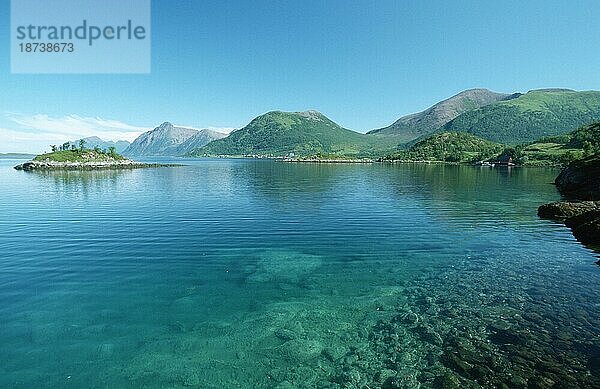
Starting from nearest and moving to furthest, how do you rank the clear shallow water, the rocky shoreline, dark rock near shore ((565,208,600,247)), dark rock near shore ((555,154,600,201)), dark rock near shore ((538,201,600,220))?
the clear shallow water < dark rock near shore ((565,208,600,247)) < the rocky shoreline < dark rock near shore ((538,201,600,220)) < dark rock near shore ((555,154,600,201))

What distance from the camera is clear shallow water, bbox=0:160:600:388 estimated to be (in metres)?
17.2

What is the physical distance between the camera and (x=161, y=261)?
113ft

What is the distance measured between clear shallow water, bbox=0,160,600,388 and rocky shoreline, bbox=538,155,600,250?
310 cm

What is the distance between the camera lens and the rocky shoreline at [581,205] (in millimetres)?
42781

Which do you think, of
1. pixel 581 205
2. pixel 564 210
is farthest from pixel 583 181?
pixel 564 210

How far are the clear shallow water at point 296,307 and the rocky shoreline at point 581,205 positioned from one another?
3.10 metres

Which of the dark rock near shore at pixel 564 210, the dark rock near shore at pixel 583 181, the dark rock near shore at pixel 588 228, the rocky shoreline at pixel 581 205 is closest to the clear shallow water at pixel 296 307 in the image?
the dark rock near shore at pixel 588 228

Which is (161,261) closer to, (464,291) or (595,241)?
(464,291)

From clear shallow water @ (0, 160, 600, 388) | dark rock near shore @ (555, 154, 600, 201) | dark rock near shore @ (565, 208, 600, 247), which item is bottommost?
clear shallow water @ (0, 160, 600, 388)

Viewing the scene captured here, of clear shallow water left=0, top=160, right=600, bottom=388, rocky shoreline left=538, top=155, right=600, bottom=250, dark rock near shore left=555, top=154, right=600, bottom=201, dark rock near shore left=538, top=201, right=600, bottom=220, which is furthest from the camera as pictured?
dark rock near shore left=555, top=154, right=600, bottom=201

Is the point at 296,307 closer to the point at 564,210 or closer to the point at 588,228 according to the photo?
the point at 588,228

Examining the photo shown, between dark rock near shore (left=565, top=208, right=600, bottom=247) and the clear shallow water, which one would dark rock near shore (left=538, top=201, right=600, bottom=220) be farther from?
the clear shallow water

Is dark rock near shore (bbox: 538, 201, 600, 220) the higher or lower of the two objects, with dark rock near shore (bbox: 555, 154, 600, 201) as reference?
lower

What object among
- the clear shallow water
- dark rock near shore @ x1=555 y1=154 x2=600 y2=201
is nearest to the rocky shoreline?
dark rock near shore @ x1=555 y1=154 x2=600 y2=201
